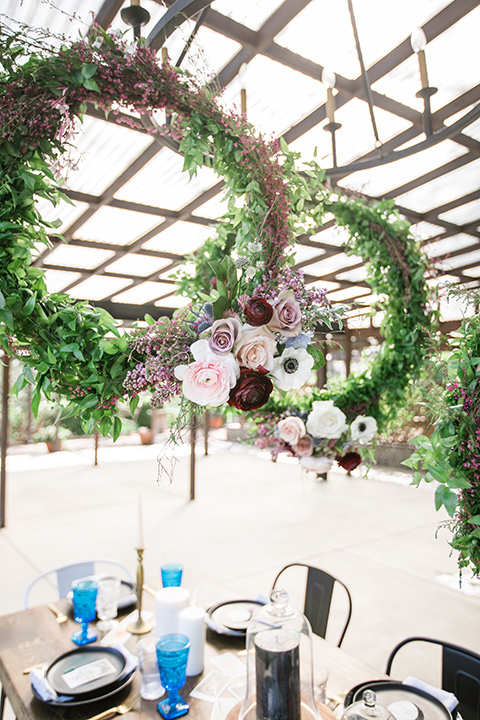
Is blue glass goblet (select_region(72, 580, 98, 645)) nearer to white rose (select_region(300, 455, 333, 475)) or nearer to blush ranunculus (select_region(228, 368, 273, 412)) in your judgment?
white rose (select_region(300, 455, 333, 475))

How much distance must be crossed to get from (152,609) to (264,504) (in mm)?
3883

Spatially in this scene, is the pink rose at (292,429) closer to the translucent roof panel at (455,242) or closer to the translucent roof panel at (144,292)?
the translucent roof panel at (455,242)

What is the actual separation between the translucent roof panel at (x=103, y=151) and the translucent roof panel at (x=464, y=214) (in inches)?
124

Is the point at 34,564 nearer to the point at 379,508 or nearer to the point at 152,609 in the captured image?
the point at 152,609

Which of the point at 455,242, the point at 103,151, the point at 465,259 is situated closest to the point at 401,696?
the point at 103,151

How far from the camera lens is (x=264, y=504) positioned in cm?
577

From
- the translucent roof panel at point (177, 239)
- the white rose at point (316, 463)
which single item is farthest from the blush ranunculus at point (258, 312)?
the translucent roof panel at point (177, 239)

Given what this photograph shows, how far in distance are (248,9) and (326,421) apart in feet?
7.50

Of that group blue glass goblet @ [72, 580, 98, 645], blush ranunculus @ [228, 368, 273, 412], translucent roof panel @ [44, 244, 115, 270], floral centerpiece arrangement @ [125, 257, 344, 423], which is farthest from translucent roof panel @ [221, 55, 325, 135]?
translucent roof panel @ [44, 244, 115, 270]

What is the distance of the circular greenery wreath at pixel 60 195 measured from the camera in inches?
28.9

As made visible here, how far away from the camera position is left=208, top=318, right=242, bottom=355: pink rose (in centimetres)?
70

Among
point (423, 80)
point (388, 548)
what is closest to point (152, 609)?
point (423, 80)

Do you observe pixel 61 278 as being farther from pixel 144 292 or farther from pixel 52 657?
pixel 52 657

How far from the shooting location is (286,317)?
2.47ft
